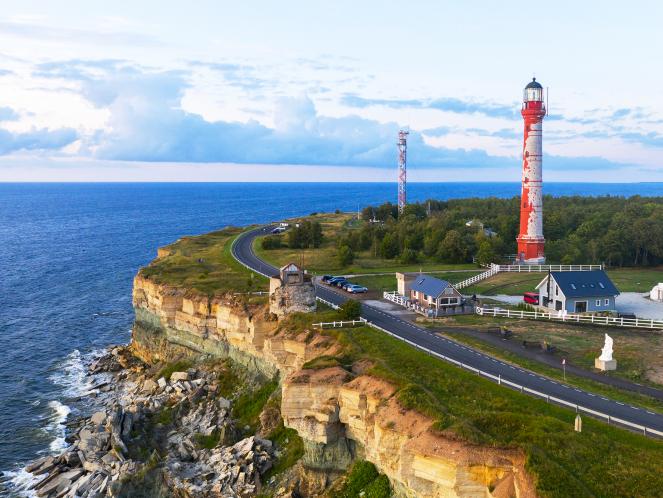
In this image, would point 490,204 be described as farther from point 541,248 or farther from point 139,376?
point 139,376

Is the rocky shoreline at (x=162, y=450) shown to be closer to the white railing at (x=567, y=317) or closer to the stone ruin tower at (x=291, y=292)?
the stone ruin tower at (x=291, y=292)

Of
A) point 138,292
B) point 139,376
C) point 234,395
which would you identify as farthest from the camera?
point 138,292

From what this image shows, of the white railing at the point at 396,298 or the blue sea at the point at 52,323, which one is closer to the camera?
the blue sea at the point at 52,323

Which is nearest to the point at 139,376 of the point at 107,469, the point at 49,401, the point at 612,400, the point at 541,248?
the point at 49,401

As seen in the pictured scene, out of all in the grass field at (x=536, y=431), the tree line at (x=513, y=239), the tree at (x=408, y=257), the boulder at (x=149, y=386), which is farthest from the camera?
the tree line at (x=513, y=239)

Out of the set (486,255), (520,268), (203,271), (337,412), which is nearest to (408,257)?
(486,255)

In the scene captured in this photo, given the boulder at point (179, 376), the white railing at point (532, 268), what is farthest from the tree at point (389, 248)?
the boulder at point (179, 376)

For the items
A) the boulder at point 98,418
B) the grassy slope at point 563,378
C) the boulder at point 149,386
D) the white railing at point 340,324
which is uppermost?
the white railing at point 340,324
